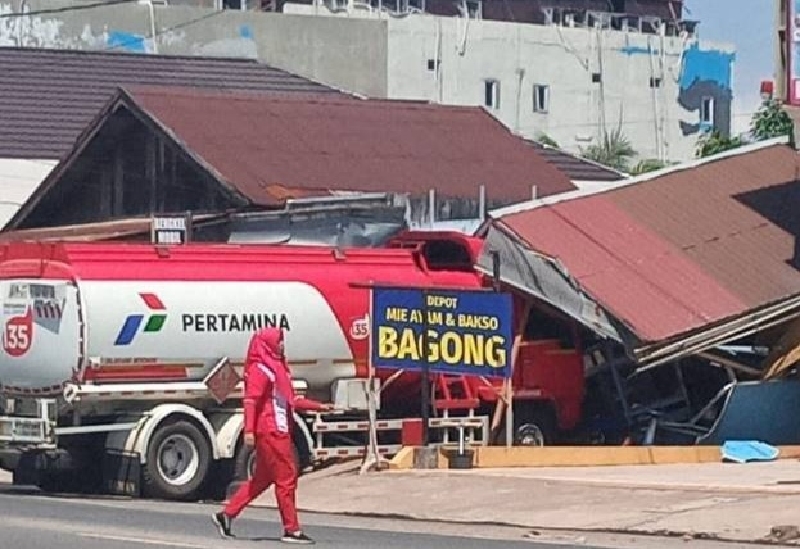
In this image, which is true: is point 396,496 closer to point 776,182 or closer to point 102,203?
point 776,182

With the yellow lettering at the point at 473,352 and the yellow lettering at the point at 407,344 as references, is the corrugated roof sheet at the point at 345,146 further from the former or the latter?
the yellow lettering at the point at 473,352

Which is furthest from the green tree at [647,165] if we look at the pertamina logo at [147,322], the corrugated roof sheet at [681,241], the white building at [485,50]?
the pertamina logo at [147,322]

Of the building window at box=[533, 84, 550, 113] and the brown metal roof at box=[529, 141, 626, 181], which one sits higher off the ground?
the building window at box=[533, 84, 550, 113]

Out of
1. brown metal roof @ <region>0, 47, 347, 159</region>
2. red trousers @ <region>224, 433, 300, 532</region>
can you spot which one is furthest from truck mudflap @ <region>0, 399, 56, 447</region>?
brown metal roof @ <region>0, 47, 347, 159</region>

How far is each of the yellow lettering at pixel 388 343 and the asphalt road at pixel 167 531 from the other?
365 centimetres

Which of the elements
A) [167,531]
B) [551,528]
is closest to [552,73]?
[551,528]

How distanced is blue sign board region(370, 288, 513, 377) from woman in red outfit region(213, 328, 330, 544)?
25.4 feet

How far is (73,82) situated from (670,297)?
77.2 ft

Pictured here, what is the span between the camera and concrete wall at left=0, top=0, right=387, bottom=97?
227ft

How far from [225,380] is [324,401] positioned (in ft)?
6.27

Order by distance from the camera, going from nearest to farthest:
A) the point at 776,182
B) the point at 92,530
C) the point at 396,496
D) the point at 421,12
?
1. the point at 92,530
2. the point at 396,496
3. the point at 776,182
4. the point at 421,12

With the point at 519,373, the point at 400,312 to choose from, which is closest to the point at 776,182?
the point at 519,373

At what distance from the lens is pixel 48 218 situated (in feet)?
131

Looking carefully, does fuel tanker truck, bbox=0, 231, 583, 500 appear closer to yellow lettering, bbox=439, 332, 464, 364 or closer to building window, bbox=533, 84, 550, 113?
yellow lettering, bbox=439, 332, 464, 364
